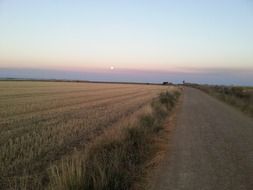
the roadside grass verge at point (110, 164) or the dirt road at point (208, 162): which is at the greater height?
the roadside grass verge at point (110, 164)

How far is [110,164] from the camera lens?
6.96m

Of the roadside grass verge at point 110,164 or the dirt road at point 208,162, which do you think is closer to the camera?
the roadside grass verge at point 110,164

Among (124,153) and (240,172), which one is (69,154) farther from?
(240,172)

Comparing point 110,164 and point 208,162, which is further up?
point 110,164

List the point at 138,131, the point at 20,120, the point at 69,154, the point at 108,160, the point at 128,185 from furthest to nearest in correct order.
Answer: the point at 20,120
the point at 138,131
the point at 69,154
the point at 108,160
the point at 128,185

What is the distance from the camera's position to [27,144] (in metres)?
10.4

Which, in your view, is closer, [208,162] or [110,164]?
[110,164]

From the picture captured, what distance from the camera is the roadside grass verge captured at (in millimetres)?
5824

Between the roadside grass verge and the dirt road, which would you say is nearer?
the roadside grass verge

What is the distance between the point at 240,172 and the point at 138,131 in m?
4.28

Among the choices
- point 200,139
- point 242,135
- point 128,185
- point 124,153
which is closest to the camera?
point 128,185

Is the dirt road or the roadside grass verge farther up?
the roadside grass verge

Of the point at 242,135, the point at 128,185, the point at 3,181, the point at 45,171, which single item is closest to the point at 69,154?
the point at 45,171

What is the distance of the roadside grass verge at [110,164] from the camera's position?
5.82 m
